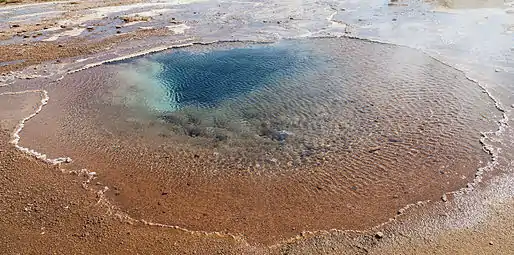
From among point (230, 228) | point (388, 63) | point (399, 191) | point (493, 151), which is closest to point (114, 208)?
point (230, 228)

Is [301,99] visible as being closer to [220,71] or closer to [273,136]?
[273,136]

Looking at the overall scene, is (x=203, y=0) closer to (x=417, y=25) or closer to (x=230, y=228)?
(x=417, y=25)

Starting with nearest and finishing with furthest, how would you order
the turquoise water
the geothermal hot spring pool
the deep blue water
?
1. the geothermal hot spring pool
2. the turquoise water
3. the deep blue water

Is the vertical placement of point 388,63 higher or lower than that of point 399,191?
higher

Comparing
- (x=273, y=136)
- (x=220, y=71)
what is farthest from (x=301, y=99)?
(x=220, y=71)

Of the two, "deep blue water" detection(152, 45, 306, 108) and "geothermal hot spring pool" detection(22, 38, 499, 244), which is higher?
"deep blue water" detection(152, 45, 306, 108)
